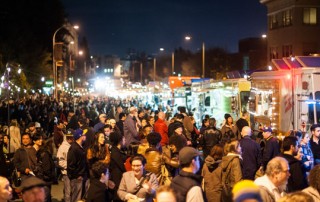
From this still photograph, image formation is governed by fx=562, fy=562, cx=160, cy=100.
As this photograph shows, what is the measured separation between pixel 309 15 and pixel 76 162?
46.6m

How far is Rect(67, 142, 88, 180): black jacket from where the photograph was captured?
11289 millimetres

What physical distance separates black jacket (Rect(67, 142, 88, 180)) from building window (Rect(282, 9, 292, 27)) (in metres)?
46.1

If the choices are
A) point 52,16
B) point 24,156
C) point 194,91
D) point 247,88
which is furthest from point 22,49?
point 24,156

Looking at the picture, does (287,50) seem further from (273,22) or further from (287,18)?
(273,22)

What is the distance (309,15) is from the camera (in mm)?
54031

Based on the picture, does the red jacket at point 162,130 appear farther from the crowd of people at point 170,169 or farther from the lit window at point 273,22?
the lit window at point 273,22

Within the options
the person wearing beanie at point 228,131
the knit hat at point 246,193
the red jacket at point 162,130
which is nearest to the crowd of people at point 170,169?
the knit hat at point 246,193

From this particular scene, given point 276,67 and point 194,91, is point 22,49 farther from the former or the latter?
point 276,67

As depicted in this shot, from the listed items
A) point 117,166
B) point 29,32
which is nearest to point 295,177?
point 117,166

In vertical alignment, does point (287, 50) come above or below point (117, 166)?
above

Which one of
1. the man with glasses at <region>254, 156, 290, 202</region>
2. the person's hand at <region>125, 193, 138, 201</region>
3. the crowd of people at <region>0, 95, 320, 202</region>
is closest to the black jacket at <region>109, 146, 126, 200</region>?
the crowd of people at <region>0, 95, 320, 202</region>

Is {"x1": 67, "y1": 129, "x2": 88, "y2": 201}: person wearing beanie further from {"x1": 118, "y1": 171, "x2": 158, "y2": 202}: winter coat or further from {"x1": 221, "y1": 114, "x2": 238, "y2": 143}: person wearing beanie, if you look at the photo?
{"x1": 221, "y1": 114, "x2": 238, "y2": 143}: person wearing beanie

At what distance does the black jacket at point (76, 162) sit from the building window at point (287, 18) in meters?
46.1

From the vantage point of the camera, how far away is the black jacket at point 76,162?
11.3 m
